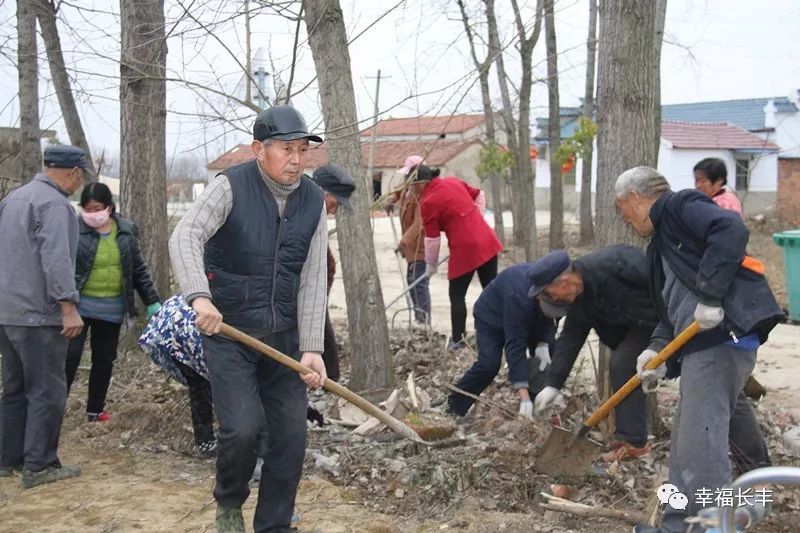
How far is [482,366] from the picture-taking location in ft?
20.3

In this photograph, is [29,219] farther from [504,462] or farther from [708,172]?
[708,172]

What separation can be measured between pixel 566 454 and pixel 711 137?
36558mm

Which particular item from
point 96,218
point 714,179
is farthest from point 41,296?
point 714,179

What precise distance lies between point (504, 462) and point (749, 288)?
5.58 feet

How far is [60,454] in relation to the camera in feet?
18.2

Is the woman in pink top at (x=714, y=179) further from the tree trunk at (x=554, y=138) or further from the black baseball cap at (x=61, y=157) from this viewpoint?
the tree trunk at (x=554, y=138)

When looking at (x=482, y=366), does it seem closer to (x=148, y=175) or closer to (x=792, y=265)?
(x=148, y=175)

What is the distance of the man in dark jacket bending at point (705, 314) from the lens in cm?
378

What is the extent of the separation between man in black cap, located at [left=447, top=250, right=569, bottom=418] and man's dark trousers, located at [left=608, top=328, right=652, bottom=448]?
659mm

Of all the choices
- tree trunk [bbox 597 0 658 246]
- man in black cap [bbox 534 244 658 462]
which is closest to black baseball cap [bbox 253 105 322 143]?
man in black cap [bbox 534 244 658 462]

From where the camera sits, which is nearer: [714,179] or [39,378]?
[39,378]

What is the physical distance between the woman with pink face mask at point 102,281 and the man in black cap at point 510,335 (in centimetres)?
224

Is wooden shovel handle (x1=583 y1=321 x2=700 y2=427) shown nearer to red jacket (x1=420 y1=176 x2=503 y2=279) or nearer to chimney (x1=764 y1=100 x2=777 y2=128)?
red jacket (x1=420 y1=176 x2=503 y2=279)

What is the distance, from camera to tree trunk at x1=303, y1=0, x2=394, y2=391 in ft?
20.2
